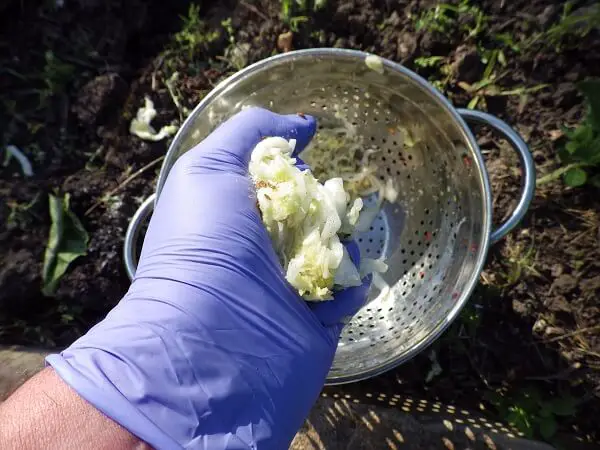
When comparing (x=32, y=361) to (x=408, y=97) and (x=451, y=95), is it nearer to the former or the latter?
(x=408, y=97)

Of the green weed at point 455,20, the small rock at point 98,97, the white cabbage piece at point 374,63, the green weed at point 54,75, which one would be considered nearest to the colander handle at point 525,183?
the white cabbage piece at point 374,63

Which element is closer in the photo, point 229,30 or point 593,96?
point 593,96

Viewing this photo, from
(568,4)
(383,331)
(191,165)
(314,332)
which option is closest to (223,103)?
(191,165)

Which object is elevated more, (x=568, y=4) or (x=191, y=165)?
(x=568, y=4)

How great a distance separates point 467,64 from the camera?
2012mm

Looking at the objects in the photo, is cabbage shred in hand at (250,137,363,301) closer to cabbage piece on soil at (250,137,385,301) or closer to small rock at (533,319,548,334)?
cabbage piece on soil at (250,137,385,301)

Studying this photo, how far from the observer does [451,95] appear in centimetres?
204

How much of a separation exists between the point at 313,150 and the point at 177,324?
3.48ft

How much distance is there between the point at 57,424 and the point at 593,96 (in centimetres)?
195

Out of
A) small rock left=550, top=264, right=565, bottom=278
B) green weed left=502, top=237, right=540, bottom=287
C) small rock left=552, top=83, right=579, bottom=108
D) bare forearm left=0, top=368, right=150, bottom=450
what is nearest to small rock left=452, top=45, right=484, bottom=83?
small rock left=552, top=83, right=579, bottom=108

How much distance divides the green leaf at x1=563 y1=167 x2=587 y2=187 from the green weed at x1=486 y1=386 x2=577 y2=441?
0.79 m

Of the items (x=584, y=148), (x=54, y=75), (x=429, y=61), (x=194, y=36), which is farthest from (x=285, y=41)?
(x=584, y=148)

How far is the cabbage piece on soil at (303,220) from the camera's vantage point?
50.4 inches

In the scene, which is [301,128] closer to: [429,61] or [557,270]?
[429,61]
